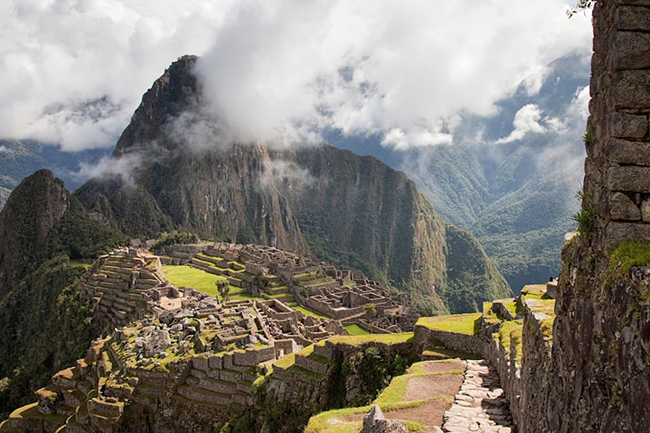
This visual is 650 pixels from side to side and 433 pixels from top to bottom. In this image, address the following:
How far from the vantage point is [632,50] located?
5.75 meters

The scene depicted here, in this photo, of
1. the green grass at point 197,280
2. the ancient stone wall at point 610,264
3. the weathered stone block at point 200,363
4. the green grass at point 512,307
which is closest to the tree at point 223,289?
the green grass at point 197,280

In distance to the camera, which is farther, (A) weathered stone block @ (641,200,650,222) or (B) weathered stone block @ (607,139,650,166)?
(B) weathered stone block @ (607,139,650,166)

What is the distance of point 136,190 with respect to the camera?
152 meters

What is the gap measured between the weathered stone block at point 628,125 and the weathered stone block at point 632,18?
1.00m

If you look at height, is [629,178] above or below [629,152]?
below

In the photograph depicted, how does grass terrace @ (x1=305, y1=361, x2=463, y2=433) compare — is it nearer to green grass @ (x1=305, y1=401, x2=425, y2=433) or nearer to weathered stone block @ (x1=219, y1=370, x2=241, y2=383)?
green grass @ (x1=305, y1=401, x2=425, y2=433)

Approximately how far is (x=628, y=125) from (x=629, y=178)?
60 cm

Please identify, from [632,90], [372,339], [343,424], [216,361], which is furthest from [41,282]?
[632,90]

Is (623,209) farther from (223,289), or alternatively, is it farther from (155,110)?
(155,110)

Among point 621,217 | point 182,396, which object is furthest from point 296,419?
point 621,217

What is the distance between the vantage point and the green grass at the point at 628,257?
5.03 m

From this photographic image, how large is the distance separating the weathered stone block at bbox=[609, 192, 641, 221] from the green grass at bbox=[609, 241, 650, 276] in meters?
0.30

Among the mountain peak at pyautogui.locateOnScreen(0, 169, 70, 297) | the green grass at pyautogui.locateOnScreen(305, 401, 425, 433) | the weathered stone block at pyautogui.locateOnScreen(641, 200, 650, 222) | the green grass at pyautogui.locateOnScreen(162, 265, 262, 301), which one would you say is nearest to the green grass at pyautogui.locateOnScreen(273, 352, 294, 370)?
the green grass at pyautogui.locateOnScreen(305, 401, 425, 433)

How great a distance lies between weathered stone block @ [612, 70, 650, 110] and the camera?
225 inches
